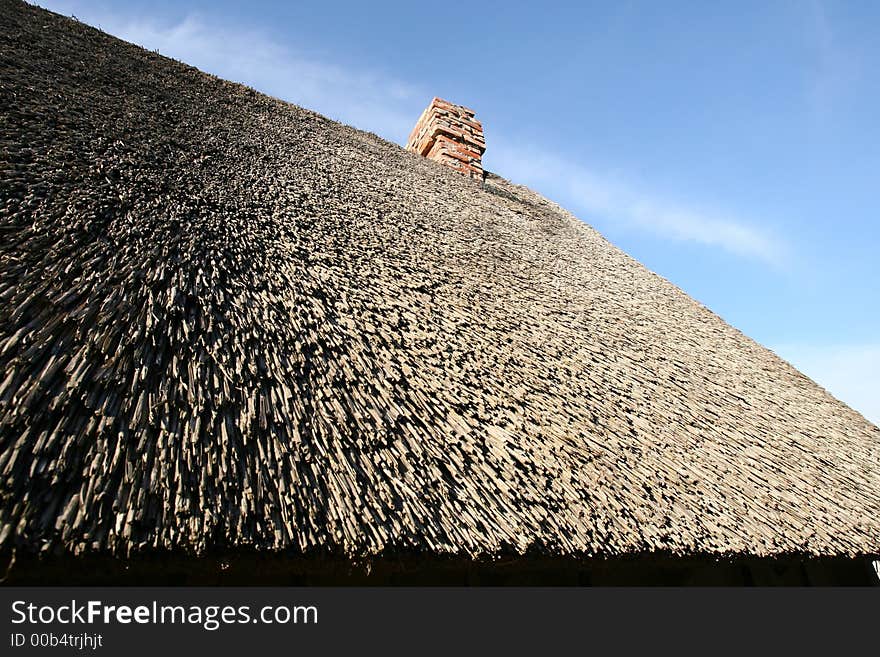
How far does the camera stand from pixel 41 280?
4.68ft

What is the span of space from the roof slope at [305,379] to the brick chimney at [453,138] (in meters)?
2.69

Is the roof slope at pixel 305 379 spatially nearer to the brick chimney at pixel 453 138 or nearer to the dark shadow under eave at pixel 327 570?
the dark shadow under eave at pixel 327 570

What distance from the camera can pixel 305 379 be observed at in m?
1.61

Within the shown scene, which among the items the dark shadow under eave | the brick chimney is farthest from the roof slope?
the brick chimney

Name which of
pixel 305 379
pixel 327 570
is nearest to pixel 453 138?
pixel 305 379

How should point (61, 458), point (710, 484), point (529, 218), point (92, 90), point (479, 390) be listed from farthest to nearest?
1. point (529, 218)
2. point (92, 90)
3. point (710, 484)
4. point (479, 390)
5. point (61, 458)

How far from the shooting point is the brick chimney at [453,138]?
605 centimetres

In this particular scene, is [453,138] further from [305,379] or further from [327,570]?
[327,570]

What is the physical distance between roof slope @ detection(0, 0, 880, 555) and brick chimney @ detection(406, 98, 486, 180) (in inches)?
106

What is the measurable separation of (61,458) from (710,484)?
7.78 ft

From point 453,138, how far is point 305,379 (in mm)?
5341
